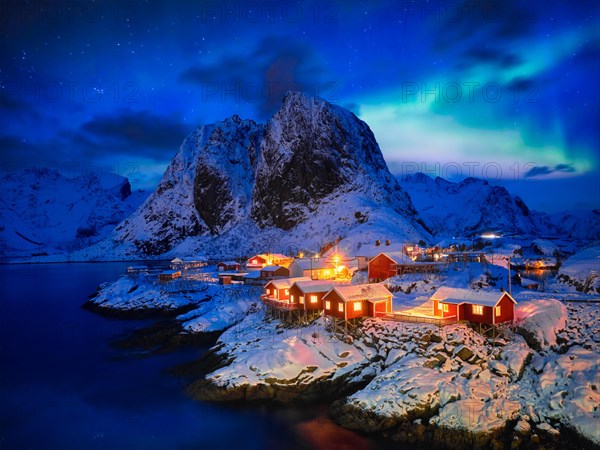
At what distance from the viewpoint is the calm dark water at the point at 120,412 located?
82.4ft

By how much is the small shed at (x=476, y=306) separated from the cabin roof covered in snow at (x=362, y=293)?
16.3 ft

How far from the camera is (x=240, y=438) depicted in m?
25.3

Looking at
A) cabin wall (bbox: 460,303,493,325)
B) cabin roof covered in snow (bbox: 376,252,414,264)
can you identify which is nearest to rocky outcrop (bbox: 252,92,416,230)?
cabin roof covered in snow (bbox: 376,252,414,264)

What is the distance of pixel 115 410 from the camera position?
1164 inches

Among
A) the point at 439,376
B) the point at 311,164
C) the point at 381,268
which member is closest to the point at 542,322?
the point at 439,376

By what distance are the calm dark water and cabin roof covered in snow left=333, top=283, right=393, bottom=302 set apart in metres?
11.5

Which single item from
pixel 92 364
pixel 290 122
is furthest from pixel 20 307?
pixel 290 122

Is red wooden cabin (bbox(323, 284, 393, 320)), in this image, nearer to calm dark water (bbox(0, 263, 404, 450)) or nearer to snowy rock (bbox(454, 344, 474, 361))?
snowy rock (bbox(454, 344, 474, 361))

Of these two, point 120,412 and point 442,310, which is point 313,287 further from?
point 120,412

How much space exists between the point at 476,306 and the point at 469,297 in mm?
1335

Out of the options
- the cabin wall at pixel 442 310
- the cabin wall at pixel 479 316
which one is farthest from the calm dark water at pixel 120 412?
the cabin wall at pixel 479 316

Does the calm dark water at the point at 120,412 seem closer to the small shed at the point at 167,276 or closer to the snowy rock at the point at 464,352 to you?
the snowy rock at the point at 464,352

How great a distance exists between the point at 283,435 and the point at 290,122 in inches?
5828

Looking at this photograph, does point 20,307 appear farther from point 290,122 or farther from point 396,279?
point 290,122
